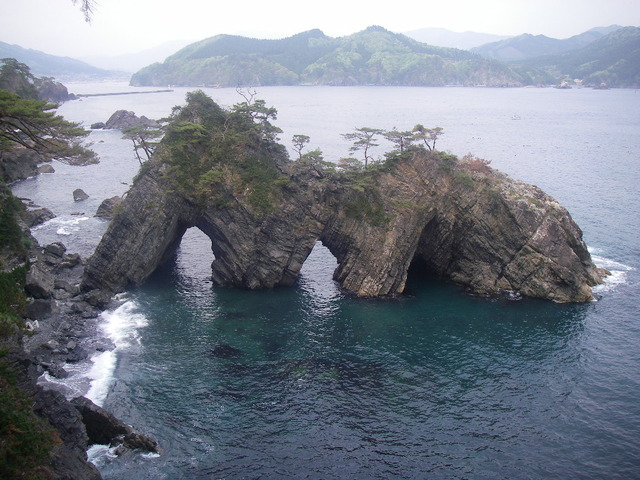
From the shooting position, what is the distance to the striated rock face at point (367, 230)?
60219 mm

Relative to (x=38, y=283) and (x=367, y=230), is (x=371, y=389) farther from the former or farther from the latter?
(x=38, y=283)

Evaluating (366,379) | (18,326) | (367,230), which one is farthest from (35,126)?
(367,230)

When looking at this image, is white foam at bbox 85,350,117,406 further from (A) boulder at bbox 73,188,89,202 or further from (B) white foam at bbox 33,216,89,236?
(A) boulder at bbox 73,188,89,202

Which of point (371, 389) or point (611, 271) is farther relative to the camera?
point (611, 271)

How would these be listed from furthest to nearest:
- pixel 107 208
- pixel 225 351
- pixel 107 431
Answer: pixel 107 208 → pixel 225 351 → pixel 107 431

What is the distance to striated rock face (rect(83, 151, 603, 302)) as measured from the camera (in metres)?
60.2

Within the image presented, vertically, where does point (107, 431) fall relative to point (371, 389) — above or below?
above

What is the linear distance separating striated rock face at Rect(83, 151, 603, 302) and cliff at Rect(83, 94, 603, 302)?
5.3 inches

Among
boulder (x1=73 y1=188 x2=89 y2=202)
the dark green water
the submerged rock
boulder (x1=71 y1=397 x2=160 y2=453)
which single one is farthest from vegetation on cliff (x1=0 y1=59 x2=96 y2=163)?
boulder (x1=73 y1=188 x2=89 y2=202)

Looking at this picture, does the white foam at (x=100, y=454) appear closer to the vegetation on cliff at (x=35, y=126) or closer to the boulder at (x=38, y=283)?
the vegetation on cliff at (x=35, y=126)

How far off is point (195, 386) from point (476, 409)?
78.9 ft

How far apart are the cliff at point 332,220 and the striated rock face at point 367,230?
0.14 metres

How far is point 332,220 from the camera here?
64.8m

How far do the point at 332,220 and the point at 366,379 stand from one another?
2593cm
